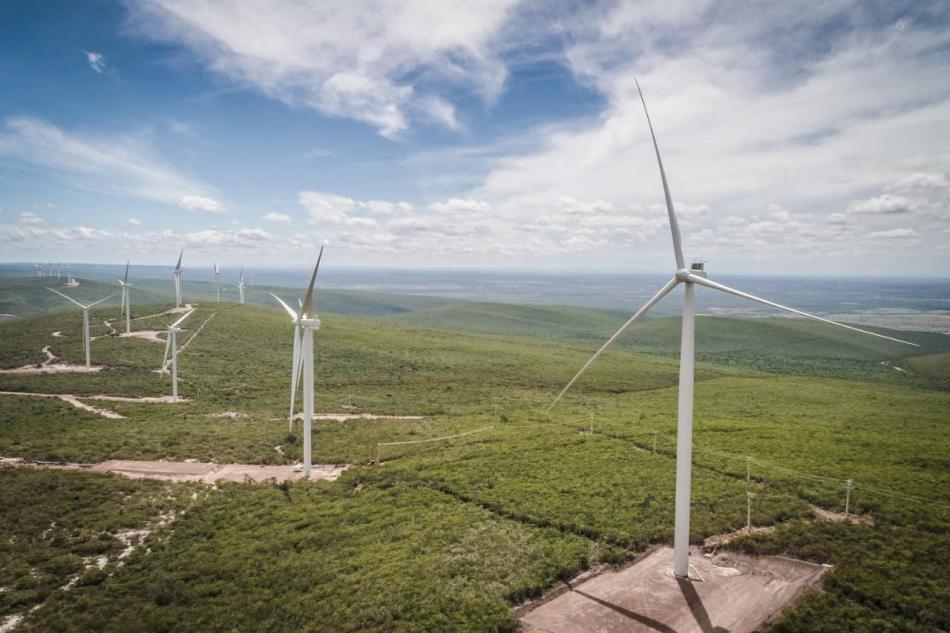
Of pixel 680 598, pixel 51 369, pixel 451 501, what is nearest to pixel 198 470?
pixel 451 501

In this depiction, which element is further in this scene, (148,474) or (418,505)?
(148,474)

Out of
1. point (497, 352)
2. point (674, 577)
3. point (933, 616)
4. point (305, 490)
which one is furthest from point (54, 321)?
point (933, 616)

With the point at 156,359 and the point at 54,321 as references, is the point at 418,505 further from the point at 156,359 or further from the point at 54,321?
the point at 54,321

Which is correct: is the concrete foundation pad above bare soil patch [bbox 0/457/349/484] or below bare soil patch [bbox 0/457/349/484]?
above

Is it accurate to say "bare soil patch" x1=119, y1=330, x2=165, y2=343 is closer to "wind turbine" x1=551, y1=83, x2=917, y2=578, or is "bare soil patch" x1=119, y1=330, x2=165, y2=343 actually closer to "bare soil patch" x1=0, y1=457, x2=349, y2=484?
"bare soil patch" x1=0, y1=457, x2=349, y2=484

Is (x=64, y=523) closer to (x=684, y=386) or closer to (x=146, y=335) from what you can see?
(x=684, y=386)

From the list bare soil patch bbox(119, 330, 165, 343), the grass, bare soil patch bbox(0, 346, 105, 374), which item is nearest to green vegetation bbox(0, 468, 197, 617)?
the grass
